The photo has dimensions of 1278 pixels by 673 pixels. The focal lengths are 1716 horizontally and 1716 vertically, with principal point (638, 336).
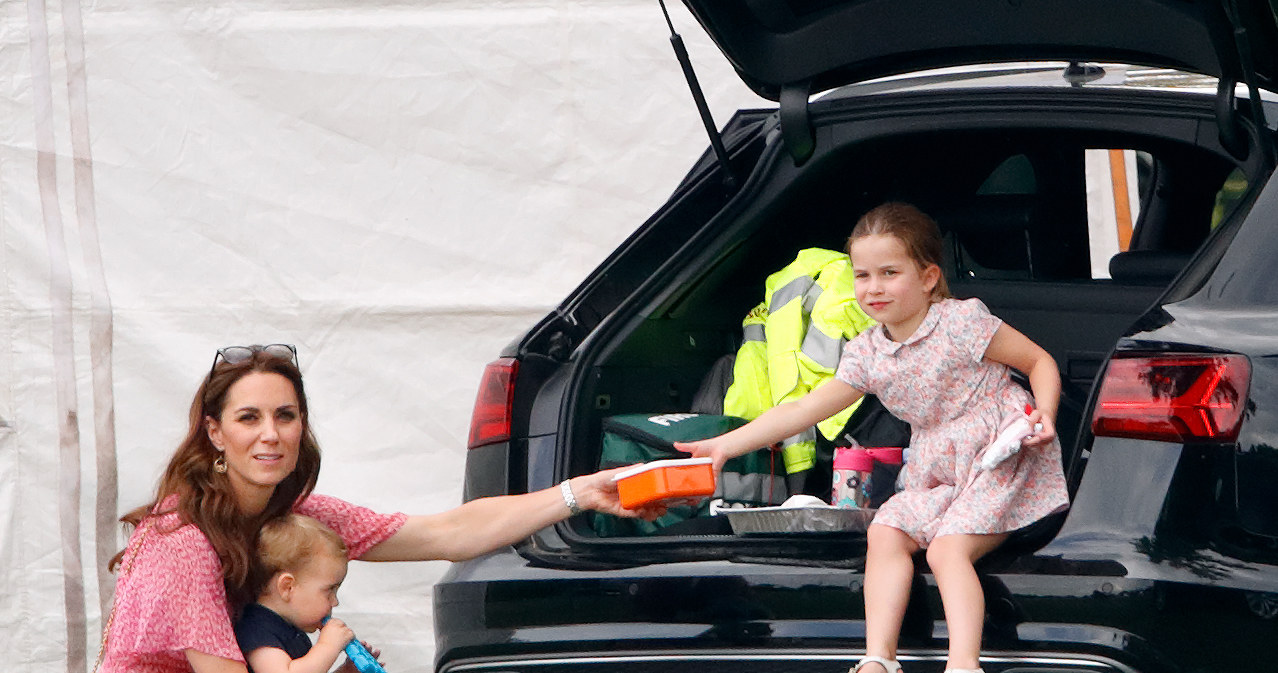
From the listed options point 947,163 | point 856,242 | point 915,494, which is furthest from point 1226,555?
point 947,163

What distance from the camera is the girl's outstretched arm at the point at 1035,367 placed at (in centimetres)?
270

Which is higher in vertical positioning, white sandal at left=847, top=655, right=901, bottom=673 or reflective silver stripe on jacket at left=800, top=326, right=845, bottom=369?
reflective silver stripe on jacket at left=800, top=326, right=845, bottom=369

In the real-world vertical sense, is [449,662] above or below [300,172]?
below

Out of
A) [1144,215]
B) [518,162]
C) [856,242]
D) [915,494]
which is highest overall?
[518,162]

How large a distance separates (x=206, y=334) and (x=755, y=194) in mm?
2314

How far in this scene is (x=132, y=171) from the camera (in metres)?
5.04

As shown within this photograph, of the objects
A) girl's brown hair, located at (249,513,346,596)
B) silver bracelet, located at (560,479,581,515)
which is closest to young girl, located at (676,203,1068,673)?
silver bracelet, located at (560,479,581,515)

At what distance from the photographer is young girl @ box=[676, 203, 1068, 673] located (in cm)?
252

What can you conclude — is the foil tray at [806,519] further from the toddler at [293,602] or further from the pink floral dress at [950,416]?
the toddler at [293,602]

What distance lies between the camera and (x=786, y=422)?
3.00 meters

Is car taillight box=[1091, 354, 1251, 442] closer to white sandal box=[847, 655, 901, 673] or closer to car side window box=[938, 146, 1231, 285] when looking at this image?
white sandal box=[847, 655, 901, 673]

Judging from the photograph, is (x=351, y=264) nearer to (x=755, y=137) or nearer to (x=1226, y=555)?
(x=755, y=137)

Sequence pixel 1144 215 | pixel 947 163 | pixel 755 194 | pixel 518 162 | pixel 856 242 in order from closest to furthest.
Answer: pixel 856 242
pixel 755 194
pixel 947 163
pixel 1144 215
pixel 518 162

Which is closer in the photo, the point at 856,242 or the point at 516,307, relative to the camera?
the point at 856,242
